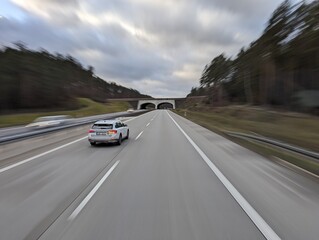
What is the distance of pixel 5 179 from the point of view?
8.38 metres

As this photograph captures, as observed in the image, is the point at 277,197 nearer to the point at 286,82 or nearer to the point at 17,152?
the point at 17,152

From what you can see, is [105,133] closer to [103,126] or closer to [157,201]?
[103,126]

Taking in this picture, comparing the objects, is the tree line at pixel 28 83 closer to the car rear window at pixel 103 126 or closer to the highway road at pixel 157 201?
the car rear window at pixel 103 126

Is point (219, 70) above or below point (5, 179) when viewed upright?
above

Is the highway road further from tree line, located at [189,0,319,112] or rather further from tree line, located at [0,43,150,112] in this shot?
tree line, located at [0,43,150,112]

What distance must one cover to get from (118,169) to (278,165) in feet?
18.2

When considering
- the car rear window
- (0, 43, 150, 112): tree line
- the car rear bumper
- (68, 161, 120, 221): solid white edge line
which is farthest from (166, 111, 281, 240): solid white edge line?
(0, 43, 150, 112): tree line

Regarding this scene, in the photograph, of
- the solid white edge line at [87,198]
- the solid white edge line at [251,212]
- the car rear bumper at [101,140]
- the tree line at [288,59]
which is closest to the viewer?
the solid white edge line at [251,212]

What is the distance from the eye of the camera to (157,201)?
6.23 metres

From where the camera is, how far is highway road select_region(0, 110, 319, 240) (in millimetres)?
4668

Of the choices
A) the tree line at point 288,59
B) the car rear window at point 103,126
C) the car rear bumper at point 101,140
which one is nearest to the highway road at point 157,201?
the car rear bumper at point 101,140

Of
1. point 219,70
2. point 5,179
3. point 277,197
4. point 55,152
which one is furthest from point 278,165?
point 219,70

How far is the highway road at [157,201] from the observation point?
15.3ft

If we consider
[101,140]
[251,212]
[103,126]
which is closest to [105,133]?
[101,140]
